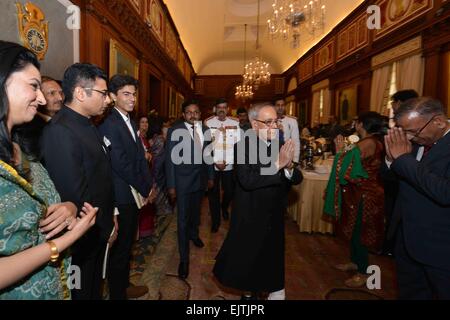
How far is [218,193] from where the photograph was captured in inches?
165

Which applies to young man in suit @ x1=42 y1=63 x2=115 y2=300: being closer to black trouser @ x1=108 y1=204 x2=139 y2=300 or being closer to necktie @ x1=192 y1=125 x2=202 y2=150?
black trouser @ x1=108 y1=204 x2=139 y2=300

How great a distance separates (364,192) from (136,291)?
2.45 m

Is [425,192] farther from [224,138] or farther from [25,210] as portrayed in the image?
[224,138]

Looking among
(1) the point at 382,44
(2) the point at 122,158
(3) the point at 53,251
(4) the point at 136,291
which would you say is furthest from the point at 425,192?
(1) the point at 382,44

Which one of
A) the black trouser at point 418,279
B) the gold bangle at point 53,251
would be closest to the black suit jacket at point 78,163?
the gold bangle at point 53,251

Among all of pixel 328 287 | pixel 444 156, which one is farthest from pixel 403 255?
pixel 328 287

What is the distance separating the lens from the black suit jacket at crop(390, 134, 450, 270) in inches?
57.6

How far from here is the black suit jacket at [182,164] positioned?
298cm

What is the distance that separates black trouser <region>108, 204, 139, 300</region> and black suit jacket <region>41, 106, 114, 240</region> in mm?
452

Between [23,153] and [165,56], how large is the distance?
7695 millimetres

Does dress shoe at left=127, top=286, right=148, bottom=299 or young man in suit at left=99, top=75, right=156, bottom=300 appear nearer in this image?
young man in suit at left=99, top=75, right=156, bottom=300

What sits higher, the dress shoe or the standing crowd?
the standing crowd

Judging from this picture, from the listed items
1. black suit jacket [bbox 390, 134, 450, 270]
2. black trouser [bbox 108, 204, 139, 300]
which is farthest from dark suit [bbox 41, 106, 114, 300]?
black suit jacket [bbox 390, 134, 450, 270]

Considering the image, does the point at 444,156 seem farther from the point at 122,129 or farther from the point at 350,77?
the point at 350,77
